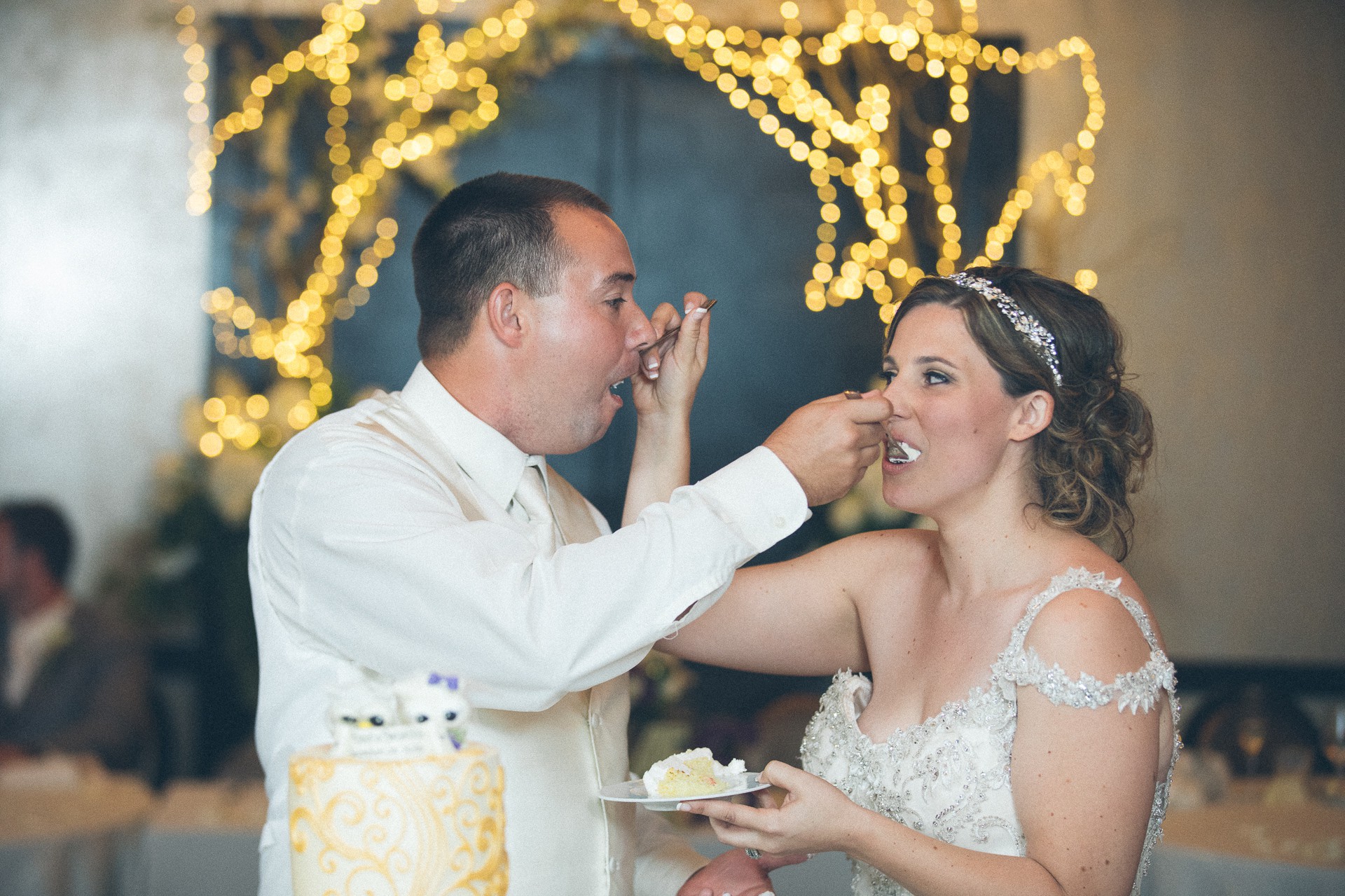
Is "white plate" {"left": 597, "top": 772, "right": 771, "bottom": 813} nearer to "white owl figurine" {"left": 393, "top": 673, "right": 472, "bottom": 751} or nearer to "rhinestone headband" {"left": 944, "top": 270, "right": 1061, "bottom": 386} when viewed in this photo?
"white owl figurine" {"left": 393, "top": 673, "right": 472, "bottom": 751}

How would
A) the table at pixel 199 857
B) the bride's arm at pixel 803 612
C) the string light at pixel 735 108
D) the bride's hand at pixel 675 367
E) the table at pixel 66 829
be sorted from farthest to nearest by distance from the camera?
the string light at pixel 735 108
the table at pixel 199 857
the table at pixel 66 829
the bride's arm at pixel 803 612
the bride's hand at pixel 675 367

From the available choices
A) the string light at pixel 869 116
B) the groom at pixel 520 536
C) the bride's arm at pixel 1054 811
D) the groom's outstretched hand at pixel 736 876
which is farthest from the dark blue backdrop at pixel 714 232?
the bride's arm at pixel 1054 811

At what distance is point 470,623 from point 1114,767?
1.01 metres

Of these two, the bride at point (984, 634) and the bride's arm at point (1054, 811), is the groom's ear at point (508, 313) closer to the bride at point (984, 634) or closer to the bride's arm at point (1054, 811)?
the bride at point (984, 634)

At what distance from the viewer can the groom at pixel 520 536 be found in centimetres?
158

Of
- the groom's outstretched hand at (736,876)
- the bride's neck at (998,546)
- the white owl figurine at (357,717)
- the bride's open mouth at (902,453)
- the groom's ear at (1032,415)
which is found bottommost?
the groom's outstretched hand at (736,876)

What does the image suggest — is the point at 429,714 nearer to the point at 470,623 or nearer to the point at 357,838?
the point at 357,838

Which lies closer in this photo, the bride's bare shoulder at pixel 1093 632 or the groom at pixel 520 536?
the groom at pixel 520 536

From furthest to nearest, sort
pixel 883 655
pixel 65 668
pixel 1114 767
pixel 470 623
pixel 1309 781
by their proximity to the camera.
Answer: pixel 65 668 < pixel 1309 781 < pixel 883 655 < pixel 1114 767 < pixel 470 623

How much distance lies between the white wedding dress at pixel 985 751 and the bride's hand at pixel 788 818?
0.35m

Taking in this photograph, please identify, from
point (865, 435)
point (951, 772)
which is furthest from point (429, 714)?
point (951, 772)

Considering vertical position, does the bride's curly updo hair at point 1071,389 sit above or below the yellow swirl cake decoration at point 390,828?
above

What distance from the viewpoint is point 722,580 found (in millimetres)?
1599

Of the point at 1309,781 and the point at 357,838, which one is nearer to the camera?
the point at 357,838
